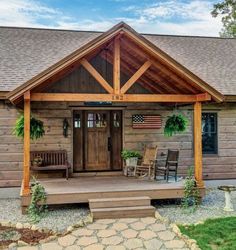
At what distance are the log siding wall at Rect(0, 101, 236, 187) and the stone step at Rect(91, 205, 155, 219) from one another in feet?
9.33

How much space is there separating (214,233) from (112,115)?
16.1 ft

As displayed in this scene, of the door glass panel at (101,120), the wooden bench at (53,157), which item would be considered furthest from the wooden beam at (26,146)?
the door glass panel at (101,120)

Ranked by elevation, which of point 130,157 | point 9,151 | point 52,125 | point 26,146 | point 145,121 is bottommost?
point 130,157

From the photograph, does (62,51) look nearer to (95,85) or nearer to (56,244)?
(95,85)

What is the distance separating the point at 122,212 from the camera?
641 cm

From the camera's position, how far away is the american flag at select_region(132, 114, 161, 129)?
9289 millimetres

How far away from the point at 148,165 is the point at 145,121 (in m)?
1.34

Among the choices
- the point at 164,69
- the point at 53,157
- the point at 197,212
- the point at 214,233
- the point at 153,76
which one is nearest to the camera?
the point at 214,233

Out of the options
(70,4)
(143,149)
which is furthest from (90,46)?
(70,4)

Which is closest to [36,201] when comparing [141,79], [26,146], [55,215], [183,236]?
[55,215]

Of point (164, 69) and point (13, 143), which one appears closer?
point (164, 69)

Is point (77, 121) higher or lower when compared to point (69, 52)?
lower

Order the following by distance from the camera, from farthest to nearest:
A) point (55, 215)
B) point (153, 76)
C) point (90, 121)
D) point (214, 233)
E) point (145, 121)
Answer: point (90, 121) → point (145, 121) → point (153, 76) → point (55, 215) → point (214, 233)

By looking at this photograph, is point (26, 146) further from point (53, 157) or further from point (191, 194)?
point (191, 194)
